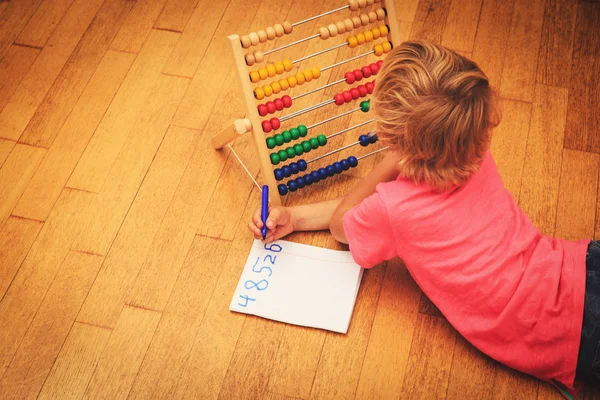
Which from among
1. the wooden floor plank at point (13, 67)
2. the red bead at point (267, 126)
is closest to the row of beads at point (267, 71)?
the red bead at point (267, 126)

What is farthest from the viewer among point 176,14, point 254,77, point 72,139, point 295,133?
point 176,14

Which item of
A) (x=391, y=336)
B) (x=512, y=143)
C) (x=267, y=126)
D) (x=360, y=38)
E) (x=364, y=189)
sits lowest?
(x=391, y=336)

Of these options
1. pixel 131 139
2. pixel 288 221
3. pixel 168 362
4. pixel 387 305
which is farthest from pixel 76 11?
pixel 387 305

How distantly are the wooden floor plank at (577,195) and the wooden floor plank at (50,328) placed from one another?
108 cm

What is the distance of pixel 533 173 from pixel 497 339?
488 mm

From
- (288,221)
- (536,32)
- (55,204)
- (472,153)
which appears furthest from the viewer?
(536,32)

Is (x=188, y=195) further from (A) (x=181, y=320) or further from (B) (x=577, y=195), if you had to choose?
(B) (x=577, y=195)

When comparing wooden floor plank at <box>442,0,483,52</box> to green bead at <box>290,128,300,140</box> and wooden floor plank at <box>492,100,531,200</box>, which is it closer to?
wooden floor plank at <box>492,100,531,200</box>

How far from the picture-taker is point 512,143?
1.47m

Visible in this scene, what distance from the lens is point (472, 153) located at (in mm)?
972

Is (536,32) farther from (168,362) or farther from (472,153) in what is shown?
(168,362)

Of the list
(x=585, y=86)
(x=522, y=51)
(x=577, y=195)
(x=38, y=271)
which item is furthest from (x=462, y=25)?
(x=38, y=271)

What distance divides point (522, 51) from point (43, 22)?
142cm

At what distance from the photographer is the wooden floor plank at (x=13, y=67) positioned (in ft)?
5.38
